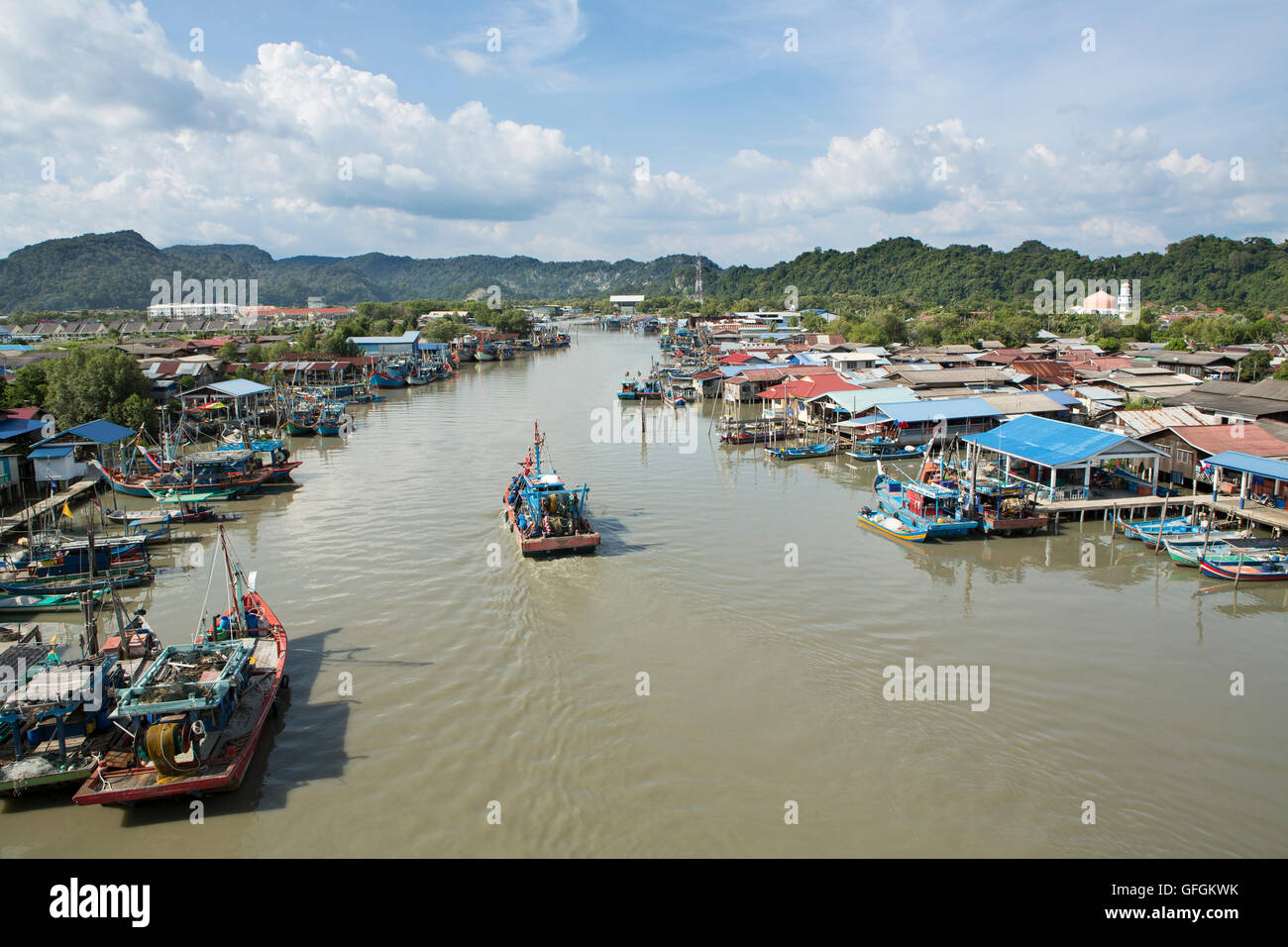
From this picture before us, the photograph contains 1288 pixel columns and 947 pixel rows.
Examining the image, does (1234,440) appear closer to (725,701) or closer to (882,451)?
(882,451)

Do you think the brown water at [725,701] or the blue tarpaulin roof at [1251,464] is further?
the blue tarpaulin roof at [1251,464]

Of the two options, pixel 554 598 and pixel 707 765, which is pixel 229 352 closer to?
pixel 554 598

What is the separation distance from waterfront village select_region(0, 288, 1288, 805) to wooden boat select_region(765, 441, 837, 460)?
0.24 feet

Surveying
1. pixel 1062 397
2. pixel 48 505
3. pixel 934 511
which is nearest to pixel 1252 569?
pixel 934 511

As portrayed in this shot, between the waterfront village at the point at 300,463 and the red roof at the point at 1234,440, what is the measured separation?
70 mm

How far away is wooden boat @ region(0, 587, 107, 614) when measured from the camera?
41.0ft

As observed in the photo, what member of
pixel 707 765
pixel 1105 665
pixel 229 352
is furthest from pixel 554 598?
pixel 229 352

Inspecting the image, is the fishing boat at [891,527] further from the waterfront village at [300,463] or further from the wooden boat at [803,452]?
the wooden boat at [803,452]

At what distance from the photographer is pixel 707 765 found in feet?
28.0

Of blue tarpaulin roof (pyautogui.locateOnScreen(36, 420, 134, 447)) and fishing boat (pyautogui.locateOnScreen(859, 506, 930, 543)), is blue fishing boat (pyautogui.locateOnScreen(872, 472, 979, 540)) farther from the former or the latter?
blue tarpaulin roof (pyautogui.locateOnScreen(36, 420, 134, 447))

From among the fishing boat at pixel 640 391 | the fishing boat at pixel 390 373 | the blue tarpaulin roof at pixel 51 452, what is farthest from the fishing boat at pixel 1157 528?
the fishing boat at pixel 390 373

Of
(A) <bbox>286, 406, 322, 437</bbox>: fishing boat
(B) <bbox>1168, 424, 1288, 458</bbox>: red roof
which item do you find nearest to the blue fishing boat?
(B) <bbox>1168, 424, 1288, 458</bbox>: red roof

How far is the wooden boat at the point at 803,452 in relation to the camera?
A: 82.0 ft
